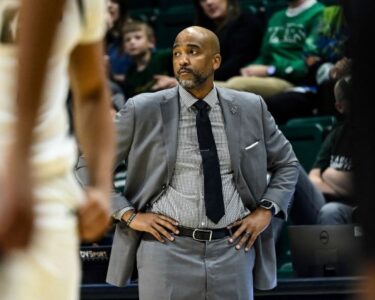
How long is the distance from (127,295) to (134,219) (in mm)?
836

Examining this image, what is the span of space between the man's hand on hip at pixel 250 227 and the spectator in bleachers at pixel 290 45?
2682 mm

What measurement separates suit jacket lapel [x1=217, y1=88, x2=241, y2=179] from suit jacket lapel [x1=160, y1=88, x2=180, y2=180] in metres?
0.25

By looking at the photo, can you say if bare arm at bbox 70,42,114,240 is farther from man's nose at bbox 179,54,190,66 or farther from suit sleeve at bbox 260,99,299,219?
suit sleeve at bbox 260,99,299,219

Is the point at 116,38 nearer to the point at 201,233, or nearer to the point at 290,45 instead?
the point at 290,45

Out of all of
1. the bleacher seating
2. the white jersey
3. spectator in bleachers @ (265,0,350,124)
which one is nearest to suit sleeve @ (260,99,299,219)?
the bleacher seating

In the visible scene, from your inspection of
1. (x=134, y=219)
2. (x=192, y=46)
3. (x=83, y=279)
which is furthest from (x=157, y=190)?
(x=83, y=279)

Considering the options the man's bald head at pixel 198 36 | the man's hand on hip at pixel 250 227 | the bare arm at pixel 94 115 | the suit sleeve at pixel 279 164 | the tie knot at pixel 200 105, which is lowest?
the man's hand on hip at pixel 250 227

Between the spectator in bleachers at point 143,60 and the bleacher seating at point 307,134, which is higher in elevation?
the spectator in bleachers at point 143,60

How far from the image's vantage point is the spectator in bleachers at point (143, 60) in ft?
28.7

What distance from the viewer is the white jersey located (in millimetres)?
2133

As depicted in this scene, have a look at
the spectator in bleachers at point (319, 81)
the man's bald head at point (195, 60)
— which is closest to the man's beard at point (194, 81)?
the man's bald head at point (195, 60)

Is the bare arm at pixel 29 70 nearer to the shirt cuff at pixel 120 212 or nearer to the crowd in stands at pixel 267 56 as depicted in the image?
the shirt cuff at pixel 120 212

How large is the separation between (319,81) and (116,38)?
1904 mm

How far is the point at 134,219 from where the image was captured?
572 cm
